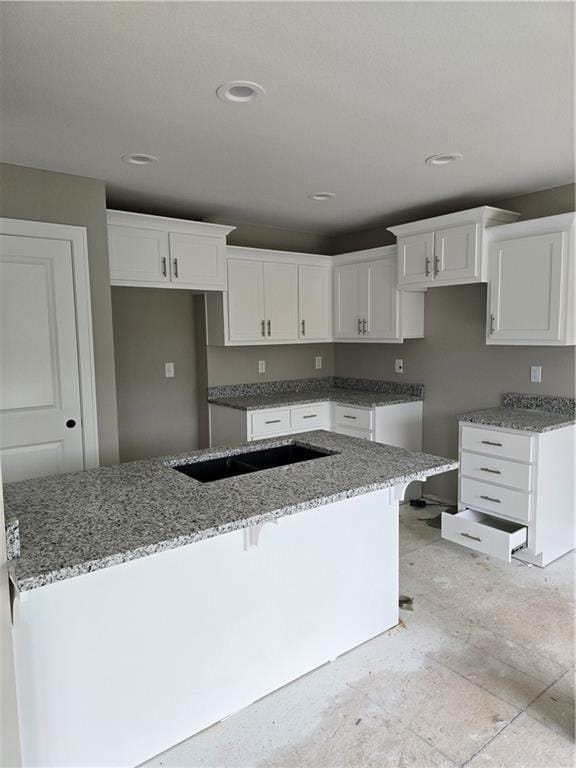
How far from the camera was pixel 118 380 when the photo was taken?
3.87 meters

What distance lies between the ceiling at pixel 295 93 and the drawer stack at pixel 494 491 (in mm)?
1666

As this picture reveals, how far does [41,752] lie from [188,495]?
2.76 ft

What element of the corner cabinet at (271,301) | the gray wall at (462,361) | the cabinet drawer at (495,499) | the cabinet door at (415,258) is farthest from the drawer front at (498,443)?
the corner cabinet at (271,301)

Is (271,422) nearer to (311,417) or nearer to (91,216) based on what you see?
(311,417)

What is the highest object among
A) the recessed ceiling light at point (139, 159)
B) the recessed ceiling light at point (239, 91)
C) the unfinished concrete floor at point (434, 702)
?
the recessed ceiling light at point (139, 159)

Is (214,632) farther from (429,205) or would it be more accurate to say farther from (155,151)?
(429,205)

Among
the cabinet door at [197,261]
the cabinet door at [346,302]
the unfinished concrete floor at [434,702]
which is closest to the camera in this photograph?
the unfinished concrete floor at [434,702]

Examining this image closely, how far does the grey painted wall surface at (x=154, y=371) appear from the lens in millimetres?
3896

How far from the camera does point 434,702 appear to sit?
6.38 ft

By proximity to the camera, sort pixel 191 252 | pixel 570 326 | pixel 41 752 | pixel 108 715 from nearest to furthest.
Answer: pixel 41 752 → pixel 108 715 → pixel 570 326 → pixel 191 252

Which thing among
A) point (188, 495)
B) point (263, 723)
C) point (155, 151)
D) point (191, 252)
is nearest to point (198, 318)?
point (191, 252)

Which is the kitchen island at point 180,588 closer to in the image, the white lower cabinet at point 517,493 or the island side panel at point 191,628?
the island side panel at point 191,628

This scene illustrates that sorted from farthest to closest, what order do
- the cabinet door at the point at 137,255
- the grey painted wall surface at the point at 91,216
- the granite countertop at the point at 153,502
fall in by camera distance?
1. the cabinet door at the point at 137,255
2. the grey painted wall surface at the point at 91,216
3. the granite countertop at the point at 153,502

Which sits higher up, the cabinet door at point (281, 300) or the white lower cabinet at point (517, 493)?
the cabinet door at point (281, 300)
